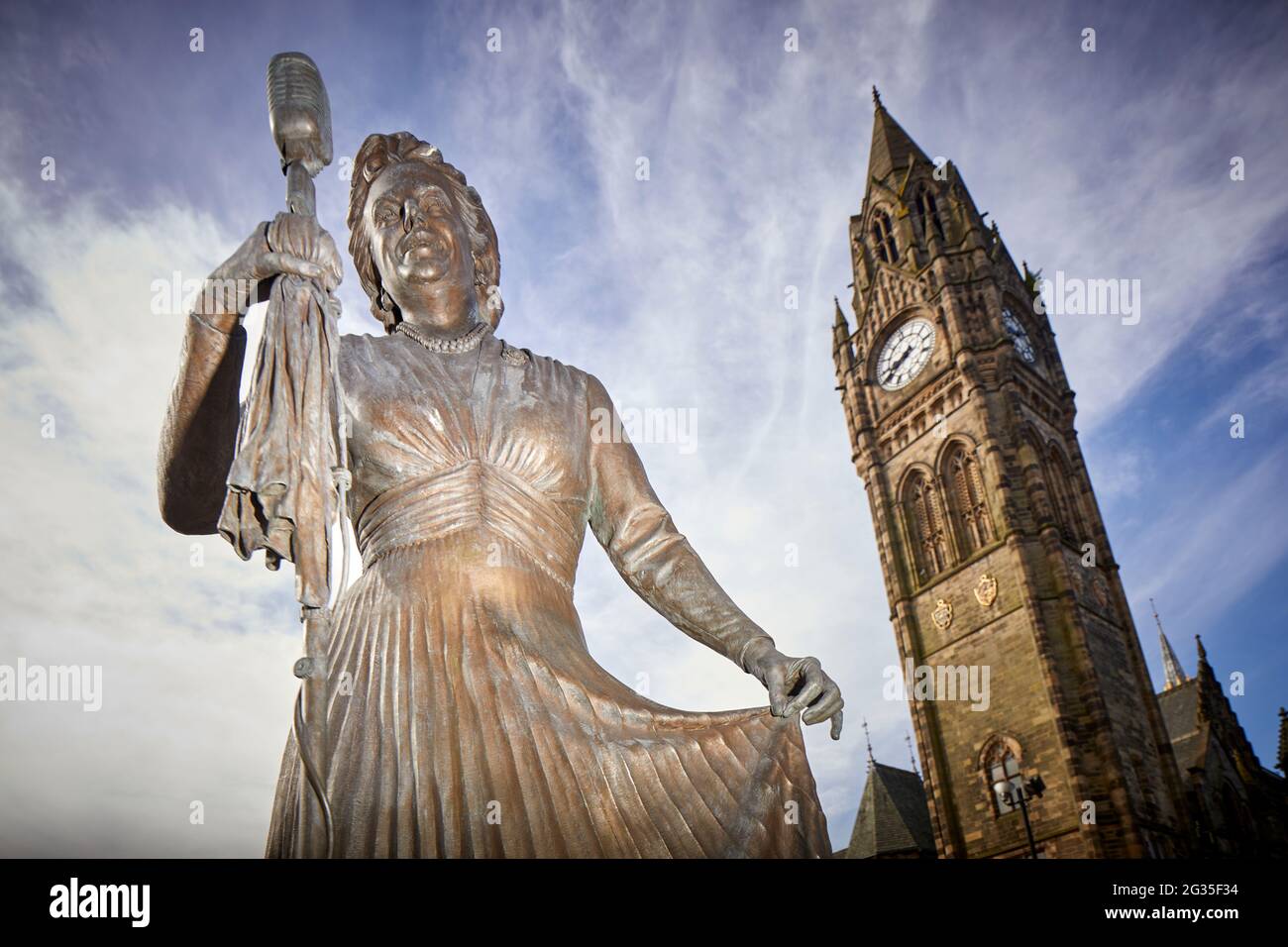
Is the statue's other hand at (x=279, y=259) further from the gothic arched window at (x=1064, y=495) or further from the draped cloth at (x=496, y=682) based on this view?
the gothic arched window at (x=1064, y=495)

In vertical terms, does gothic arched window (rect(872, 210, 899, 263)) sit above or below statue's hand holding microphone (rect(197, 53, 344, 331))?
above

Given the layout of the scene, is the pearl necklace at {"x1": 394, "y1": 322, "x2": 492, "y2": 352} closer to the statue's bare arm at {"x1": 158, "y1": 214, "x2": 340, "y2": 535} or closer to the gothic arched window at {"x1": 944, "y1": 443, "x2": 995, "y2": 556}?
the statue's bare arm at {"x1": 158, "y1": 214, "x2": 340, "y2": 535}

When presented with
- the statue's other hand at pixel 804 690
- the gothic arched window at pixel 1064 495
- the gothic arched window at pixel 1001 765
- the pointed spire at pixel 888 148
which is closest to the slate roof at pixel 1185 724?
the gothic arched window at pixel 1064 495

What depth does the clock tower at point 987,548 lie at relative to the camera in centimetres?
2933

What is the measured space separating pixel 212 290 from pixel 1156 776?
35.0 m

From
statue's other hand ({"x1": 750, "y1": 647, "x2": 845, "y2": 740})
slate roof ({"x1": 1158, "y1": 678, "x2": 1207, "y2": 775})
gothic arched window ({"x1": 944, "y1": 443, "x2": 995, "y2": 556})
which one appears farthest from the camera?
slate roof ({"x1": 1158, "y1": 678, "x2": 1207, "y2": 775})

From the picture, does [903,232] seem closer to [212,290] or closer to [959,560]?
[959,560]

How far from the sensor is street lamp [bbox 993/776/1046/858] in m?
21.1

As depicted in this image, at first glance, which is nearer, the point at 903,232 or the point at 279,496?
the point at 279,496

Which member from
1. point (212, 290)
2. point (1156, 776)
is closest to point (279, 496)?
point (212, 290)

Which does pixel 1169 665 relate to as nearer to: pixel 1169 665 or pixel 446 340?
pixel 1169 665

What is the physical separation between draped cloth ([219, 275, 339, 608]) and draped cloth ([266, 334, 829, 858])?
0.23 metres

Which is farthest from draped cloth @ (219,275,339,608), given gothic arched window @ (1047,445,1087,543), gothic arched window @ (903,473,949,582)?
gothic arched window @ (1047,445,1087,543)

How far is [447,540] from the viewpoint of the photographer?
→ 229 centimetres
